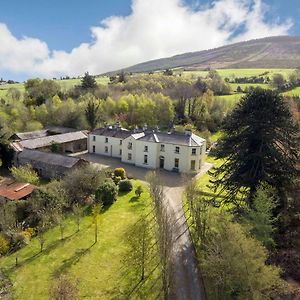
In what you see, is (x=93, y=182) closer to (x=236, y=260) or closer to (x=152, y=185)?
(x=152, y=185)

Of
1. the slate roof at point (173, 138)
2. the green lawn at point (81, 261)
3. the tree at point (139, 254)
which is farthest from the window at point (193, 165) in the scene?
the tree at point (139, 254)

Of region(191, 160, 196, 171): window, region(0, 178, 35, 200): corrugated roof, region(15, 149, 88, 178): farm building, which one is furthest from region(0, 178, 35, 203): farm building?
region(191, 160, 196, 171): window

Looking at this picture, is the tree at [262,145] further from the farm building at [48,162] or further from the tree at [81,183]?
the farm building at [48,162]

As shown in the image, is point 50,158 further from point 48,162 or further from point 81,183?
point 81,183

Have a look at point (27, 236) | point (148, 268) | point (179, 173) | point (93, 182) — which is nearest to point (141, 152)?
point (179, 173)

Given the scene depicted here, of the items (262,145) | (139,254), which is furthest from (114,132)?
(139,254)

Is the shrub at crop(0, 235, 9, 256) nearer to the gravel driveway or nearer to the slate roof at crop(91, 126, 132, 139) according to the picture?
the gravel driveway
